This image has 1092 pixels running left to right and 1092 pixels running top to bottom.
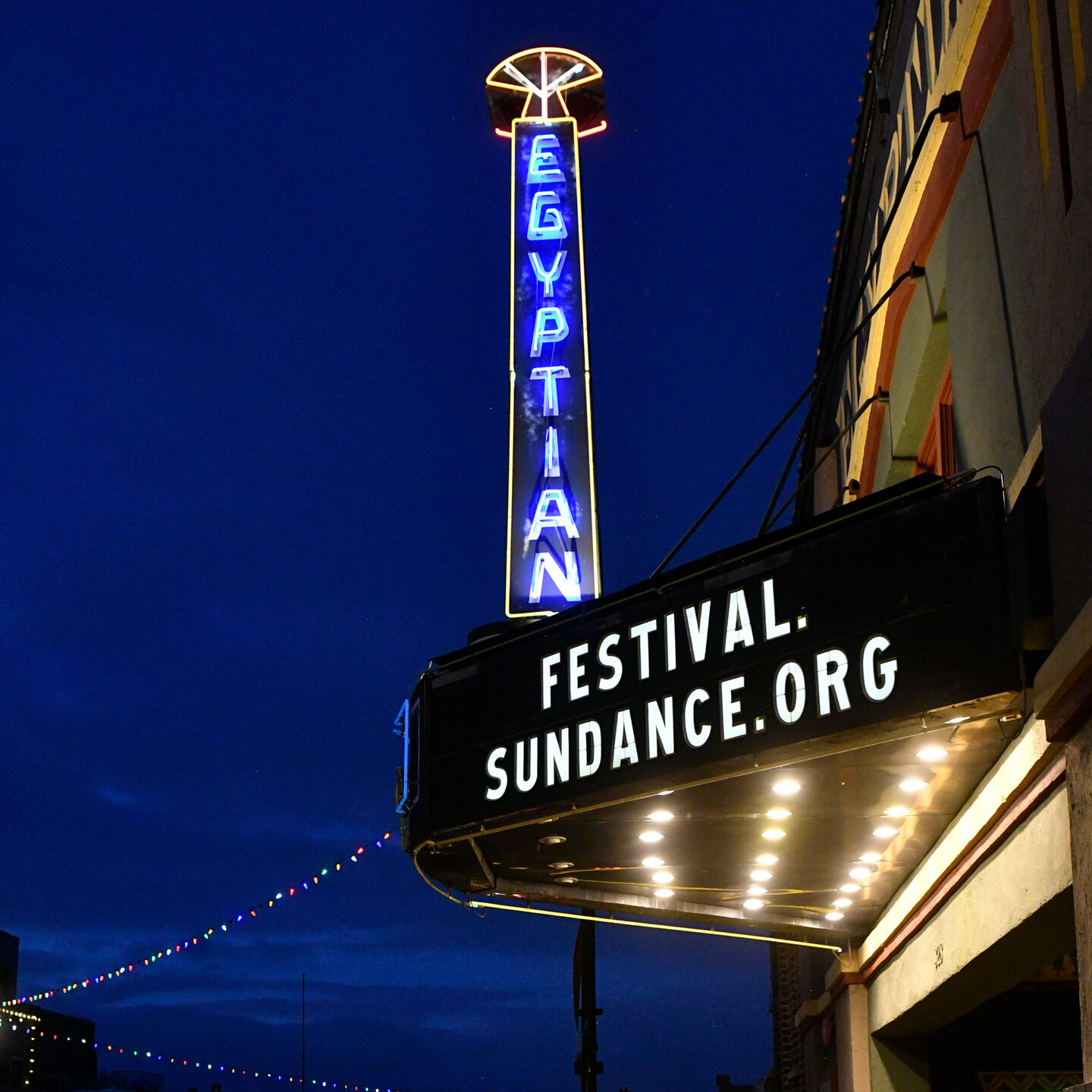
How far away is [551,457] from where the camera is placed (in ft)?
54.3

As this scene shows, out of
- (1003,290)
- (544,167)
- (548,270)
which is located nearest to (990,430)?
(1003,290)

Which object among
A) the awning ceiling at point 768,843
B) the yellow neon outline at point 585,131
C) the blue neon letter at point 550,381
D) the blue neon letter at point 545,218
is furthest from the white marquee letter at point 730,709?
the yellow neon outline at point 585,131

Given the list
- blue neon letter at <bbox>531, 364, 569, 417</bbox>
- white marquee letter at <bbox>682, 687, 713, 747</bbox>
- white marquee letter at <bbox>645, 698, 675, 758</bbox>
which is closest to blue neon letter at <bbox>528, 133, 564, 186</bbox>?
blue neon letter at <bbox>531, 364, 569, 417</bbox>

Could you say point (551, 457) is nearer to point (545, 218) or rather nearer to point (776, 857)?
point (545, 218)

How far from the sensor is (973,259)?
8.55 m

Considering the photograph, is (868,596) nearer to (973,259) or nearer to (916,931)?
(973,259)

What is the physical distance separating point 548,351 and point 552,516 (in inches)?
88.1

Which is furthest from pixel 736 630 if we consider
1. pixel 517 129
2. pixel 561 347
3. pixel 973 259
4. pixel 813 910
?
pixel 517 129

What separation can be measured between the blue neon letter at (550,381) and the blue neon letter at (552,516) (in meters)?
1.09

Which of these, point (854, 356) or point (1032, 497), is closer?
point (1032, 497)

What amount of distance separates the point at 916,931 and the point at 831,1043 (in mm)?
4944

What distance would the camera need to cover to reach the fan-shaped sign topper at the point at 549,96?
1994 cm

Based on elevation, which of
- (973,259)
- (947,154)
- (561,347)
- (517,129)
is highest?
(517,129)

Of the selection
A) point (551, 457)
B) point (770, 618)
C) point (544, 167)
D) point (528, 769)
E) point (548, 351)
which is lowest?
point (528, 769)
